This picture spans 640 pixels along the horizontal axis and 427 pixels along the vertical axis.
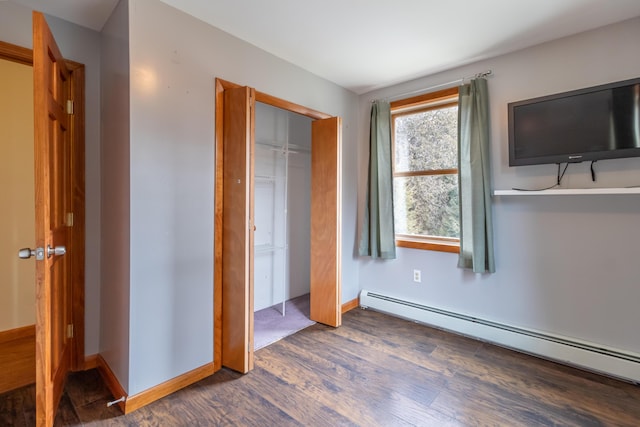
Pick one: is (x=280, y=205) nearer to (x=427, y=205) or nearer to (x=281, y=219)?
(x=281, y=219)

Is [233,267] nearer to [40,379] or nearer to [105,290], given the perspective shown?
[105,290]

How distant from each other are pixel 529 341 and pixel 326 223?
6.34 feet

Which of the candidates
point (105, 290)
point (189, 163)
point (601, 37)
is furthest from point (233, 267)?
point (601, 37)

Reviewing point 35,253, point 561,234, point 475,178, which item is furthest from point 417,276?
point 35,253

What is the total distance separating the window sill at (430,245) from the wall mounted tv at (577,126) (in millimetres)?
870

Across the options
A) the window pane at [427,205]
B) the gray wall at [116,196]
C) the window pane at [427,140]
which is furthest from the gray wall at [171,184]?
the window pane at [427,205]

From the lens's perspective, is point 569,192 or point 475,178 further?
point 475,178

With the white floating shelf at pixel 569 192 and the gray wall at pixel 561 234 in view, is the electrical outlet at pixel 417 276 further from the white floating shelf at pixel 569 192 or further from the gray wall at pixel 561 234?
the white floating shelf at pixel 569 192

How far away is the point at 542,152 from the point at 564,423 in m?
1.76

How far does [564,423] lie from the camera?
5.41 feet

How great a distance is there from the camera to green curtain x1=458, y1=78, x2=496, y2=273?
2.52 meters

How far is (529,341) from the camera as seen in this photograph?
7.81 feet

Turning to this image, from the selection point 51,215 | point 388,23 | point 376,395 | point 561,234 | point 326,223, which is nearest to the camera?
point 51,215

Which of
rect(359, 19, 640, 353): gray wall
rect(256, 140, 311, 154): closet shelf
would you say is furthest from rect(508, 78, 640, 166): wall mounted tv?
rect(256, 140, 311, 154): closet shelf
